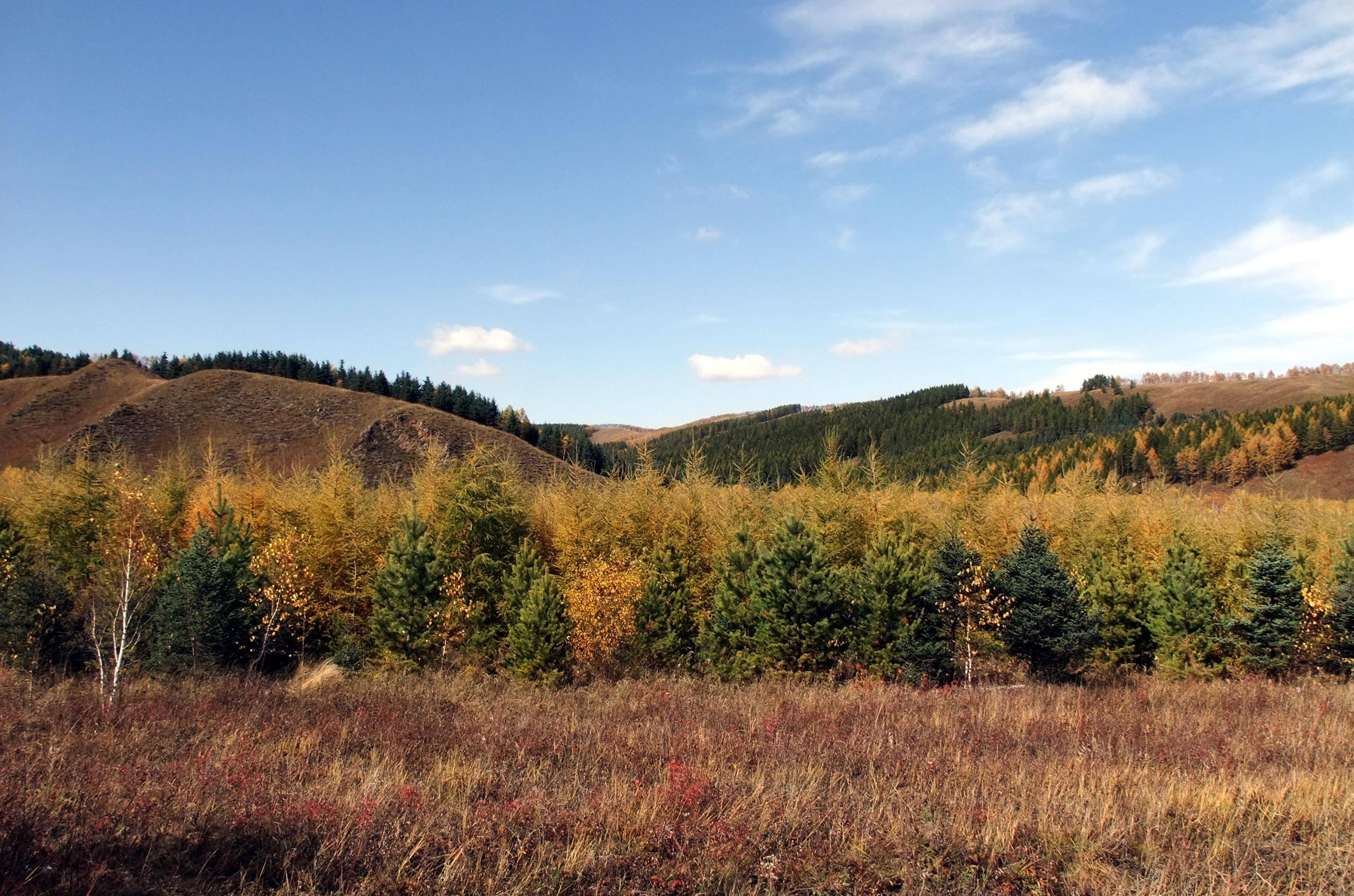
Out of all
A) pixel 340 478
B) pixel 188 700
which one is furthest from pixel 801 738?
pixel 340 478

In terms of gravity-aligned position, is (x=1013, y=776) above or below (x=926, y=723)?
above

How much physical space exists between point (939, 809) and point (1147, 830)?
180 cm

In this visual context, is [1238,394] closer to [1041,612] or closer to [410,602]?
[1041,612]

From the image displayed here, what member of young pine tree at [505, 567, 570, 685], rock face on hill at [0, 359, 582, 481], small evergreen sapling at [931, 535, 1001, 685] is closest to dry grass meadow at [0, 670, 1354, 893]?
young pine tree at [505, 567, 570, 685]

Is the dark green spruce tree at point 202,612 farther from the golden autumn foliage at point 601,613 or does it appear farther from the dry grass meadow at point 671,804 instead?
the golden autumn foliage at point 601,613

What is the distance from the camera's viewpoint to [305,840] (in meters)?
5.99

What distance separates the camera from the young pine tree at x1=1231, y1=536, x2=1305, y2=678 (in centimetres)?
2244

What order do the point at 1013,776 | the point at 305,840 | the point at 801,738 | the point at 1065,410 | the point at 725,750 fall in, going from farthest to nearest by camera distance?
the point at 1065,410, the point at 801,738, the point at 725,750, the point at 1013,776, the point at 305,840

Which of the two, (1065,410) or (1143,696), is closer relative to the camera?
(1143,696)

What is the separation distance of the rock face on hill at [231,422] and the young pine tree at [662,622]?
51.7m

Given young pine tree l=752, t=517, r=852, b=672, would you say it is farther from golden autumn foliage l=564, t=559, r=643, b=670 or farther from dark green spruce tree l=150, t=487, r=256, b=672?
dark green spruce tree l=150, t=487, r=256, b=672

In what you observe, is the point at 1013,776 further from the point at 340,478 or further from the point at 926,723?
the point at 340,478

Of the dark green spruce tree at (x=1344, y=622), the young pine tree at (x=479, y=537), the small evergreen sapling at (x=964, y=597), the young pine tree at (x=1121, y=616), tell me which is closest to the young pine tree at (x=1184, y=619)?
the young pine tree at (x=1121, y=616)

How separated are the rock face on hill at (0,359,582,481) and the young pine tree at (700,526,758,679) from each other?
5250cm
